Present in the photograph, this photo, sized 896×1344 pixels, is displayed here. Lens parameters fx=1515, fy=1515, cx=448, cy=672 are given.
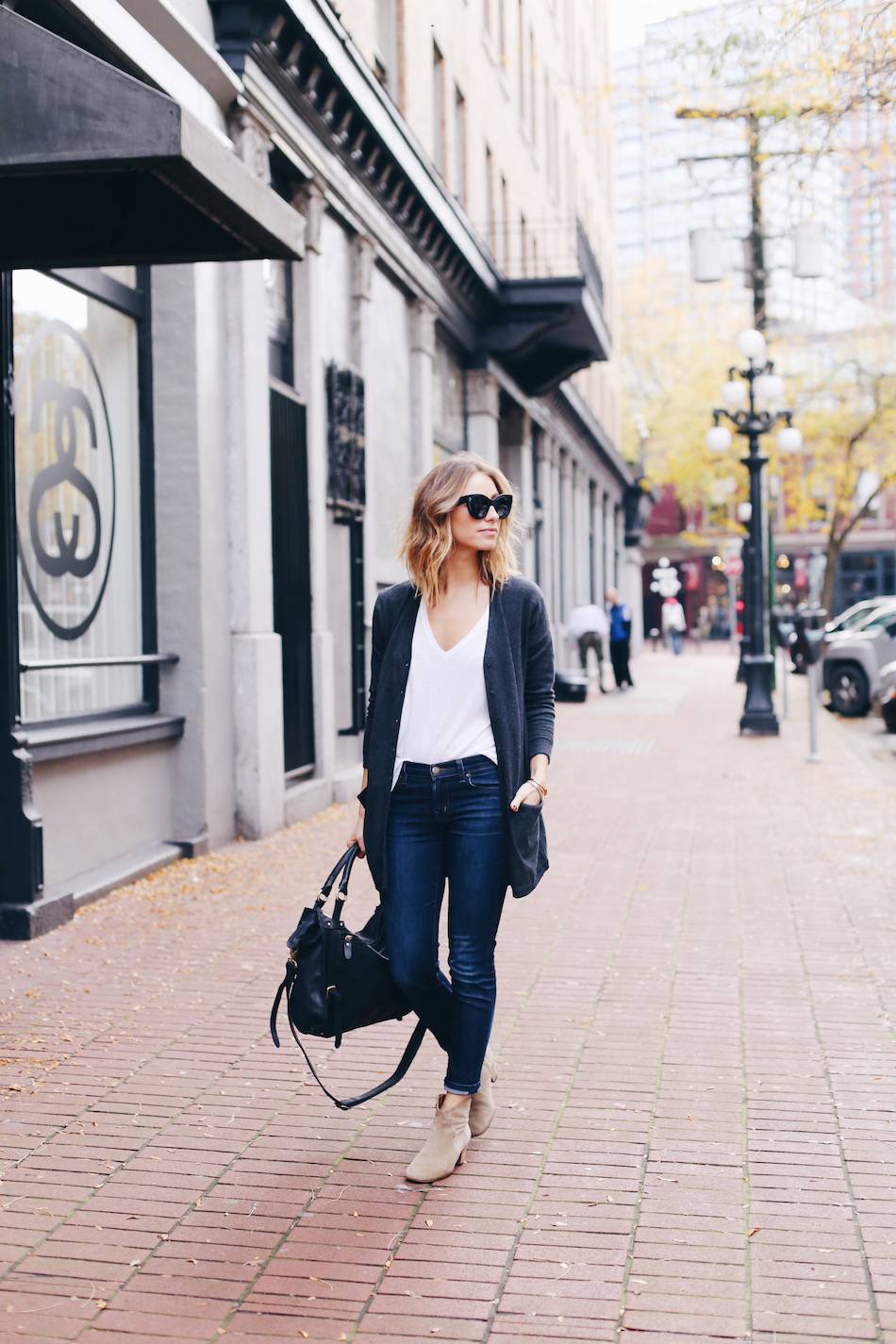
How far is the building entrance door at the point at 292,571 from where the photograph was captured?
1170cm

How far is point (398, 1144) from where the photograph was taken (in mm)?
4512

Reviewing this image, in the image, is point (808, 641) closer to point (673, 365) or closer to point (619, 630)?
point (619, 630)

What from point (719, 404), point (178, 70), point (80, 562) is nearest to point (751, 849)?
point (80, 562)

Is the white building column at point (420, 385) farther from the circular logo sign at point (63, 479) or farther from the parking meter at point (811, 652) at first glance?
the circular logo sign at point (63, 479)

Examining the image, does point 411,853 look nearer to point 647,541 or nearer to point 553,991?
point 553,991

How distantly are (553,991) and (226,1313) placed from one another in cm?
319

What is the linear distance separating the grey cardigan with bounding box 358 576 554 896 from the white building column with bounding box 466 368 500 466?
17.1 metres

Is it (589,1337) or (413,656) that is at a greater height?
(413,656)

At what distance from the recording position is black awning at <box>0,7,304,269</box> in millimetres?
4777

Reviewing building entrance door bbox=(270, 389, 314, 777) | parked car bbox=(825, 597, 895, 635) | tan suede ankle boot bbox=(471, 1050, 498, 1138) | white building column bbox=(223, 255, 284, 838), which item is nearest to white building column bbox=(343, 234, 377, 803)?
building entrance door bbox=(270, 389, 314, 777)

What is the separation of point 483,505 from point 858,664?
19.5 metres

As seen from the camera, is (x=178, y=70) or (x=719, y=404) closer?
(x=178, y=70)

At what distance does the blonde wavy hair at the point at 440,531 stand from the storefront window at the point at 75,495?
4094mm

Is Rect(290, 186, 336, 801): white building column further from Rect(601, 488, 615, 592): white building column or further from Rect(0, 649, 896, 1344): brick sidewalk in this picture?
Rect(601, 488, 615, 592): white building column
